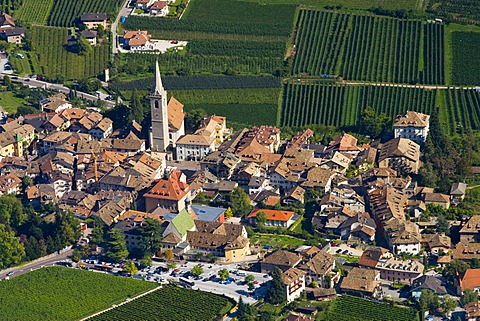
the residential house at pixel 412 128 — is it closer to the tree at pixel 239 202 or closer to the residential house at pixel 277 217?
the residential house at pixel 277 217

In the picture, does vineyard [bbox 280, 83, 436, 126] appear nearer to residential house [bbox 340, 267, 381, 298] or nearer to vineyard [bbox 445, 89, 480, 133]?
vineyard [bbox 445, 89, 480, 133]

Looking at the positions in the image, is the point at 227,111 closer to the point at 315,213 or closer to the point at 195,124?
the point at 195,124

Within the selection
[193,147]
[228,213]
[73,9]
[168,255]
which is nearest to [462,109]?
[193,147]

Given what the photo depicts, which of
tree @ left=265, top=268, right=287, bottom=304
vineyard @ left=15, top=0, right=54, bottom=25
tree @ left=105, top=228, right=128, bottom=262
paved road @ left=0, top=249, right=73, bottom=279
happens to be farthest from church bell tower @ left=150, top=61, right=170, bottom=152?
vineyard @ left=15, top=0, right=54, bottom=25

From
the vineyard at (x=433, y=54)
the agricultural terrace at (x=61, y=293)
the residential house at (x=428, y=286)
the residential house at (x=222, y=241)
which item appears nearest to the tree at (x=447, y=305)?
the residential house at (x=428, y=286)

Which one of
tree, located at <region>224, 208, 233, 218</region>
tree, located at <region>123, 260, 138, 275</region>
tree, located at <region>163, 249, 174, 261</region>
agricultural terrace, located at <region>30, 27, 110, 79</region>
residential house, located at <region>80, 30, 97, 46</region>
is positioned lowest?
tree, located at <region>123, 260, 138, 275</region>

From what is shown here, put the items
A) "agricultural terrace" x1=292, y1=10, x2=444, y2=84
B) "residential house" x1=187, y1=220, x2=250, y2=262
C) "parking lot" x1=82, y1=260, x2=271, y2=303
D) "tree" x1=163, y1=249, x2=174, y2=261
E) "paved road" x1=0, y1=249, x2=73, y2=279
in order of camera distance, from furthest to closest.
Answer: "agricultural terrace" x1=292, y1=10, x2=444, y2=84 → "tree" x1=163, y1=249, x2=174, y2=261 → "residential house" x1=187, y1=220, x2=250, y2=262 → "paved road" x1=0, y1=249, x2=73, y2=279 → "parking lot" x1=82, y1=260, x2=271, y2=303
